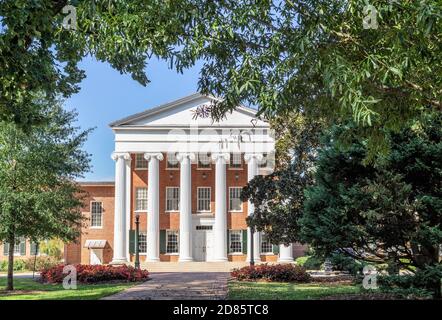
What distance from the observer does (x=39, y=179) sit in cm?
2164

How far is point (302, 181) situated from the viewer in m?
25.5

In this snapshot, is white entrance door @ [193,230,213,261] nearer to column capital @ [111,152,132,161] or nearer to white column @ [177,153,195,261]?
white column @ [177,153,195,261]

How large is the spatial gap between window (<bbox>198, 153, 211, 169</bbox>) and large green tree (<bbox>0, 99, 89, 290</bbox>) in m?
25.5

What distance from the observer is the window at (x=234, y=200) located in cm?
4844

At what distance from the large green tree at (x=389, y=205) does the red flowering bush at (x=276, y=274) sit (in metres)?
11.0

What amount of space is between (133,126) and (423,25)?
4176 centimetres

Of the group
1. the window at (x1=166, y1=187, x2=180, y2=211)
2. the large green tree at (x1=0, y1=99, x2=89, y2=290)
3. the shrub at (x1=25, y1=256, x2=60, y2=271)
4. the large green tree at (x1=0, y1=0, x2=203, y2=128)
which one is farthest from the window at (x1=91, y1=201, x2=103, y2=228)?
the large green tree at (x1=0, y1=0, x2=203, y2=128)

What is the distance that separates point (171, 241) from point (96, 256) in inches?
268

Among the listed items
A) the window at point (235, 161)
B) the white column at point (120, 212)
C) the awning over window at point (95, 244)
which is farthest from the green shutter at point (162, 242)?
the window at point (235, 161)

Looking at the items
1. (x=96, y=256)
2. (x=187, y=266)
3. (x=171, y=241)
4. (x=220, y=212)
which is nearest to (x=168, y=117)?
(x=220, y=212)

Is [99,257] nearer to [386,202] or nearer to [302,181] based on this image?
[302,181]

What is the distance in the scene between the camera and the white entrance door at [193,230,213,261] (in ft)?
157

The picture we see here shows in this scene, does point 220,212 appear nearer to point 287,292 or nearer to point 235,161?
point 235,161
